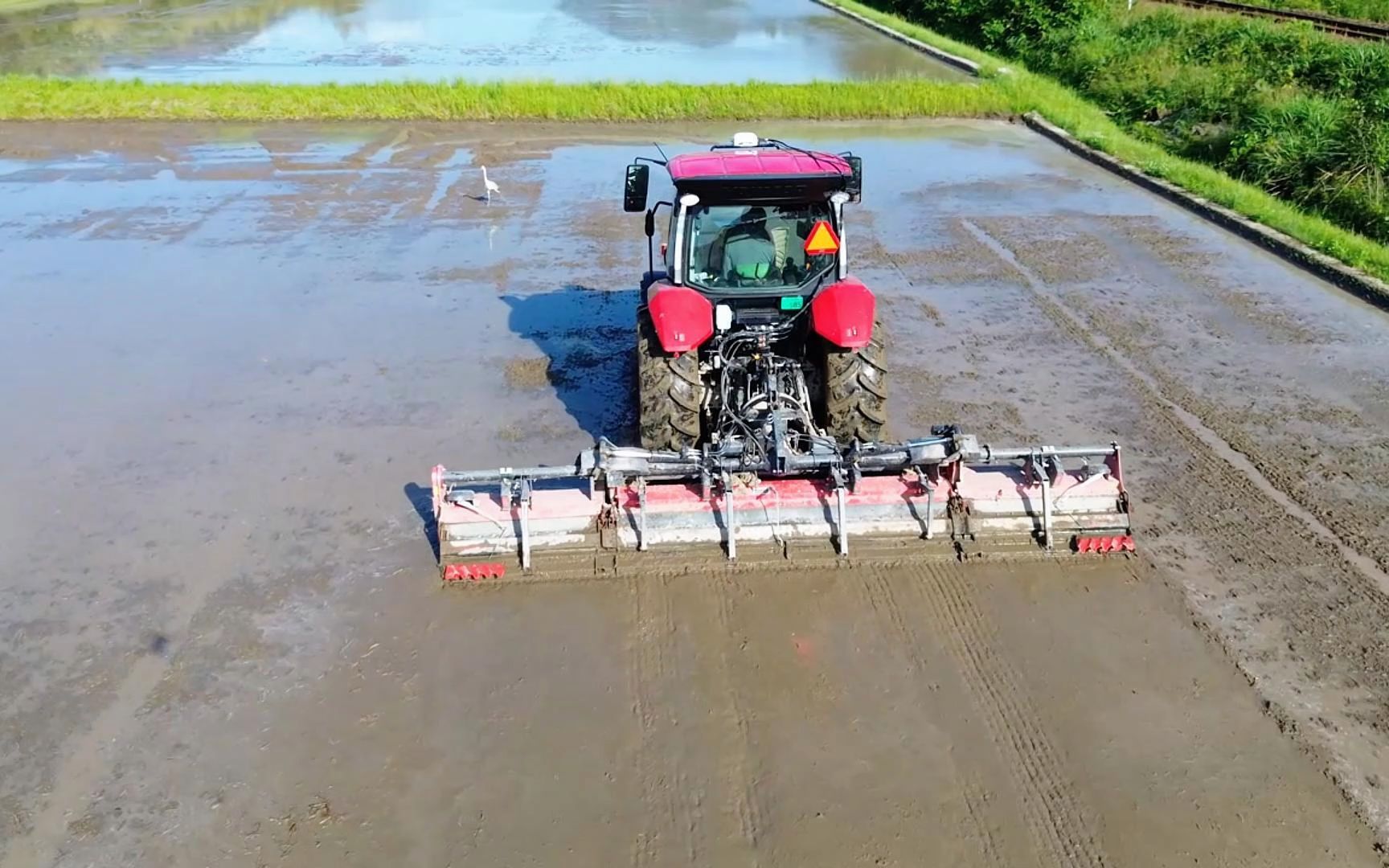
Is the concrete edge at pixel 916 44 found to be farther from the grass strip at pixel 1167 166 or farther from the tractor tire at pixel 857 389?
the tractor tire at pixel 857 389

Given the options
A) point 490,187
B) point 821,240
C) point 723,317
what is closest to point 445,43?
point 490,187

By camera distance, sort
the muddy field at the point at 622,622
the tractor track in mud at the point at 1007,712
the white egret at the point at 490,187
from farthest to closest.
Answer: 1. the white egret at the point at 490,187
2. the muddy field at the point at 622,622
3. the tractor track in mud at the point at 1007,712

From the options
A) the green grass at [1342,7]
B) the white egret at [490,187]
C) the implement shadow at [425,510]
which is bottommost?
the implement shadow at [425,510]

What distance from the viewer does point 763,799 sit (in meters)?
4.47

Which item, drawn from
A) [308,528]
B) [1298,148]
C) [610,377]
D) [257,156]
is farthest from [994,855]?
[257,156]

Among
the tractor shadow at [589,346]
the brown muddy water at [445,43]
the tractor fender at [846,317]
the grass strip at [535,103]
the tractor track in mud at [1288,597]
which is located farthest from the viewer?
the brown muddy water at [445,43]

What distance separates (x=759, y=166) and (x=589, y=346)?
3.54 meters

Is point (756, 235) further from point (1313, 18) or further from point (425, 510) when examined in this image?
point (1313, 18)

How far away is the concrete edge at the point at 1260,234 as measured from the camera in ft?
34.9

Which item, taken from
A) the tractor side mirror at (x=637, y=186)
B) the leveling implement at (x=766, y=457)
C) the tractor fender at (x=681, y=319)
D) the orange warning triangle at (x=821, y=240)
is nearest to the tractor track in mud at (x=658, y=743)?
the leveling implement at (x=766, y=457)

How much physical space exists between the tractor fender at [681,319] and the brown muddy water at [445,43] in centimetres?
1901

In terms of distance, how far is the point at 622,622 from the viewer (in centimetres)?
566

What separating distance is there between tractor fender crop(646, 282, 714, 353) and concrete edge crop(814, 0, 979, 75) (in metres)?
20.5

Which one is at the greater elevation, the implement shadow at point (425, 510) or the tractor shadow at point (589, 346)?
the tractor shadow at point (589, 346)
